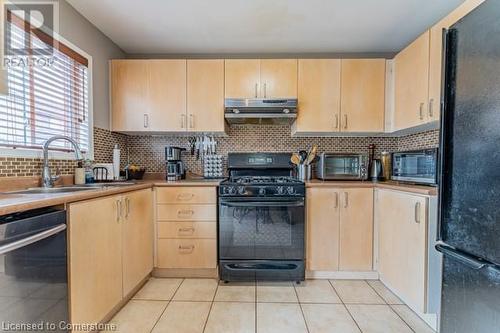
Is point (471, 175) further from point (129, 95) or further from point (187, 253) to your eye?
point (129, 95)

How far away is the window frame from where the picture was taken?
154 cm

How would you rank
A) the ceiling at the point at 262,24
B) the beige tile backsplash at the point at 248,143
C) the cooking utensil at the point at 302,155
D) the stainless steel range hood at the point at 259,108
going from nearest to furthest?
the ceiling at the point at 262,24, the stainless steel range hood at the point at 259,108, the cooking utensil at the point at 302,155, the beige tile backsplash at the point at 248,143

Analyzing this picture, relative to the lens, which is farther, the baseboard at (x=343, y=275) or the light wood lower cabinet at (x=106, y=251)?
the baseboard at (x=343, y=275)

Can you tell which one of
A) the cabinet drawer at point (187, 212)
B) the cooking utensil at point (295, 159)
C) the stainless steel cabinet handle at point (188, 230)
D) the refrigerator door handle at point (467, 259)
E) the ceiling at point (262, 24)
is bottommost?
the stainless steel cabinet handle at point (188, 230)

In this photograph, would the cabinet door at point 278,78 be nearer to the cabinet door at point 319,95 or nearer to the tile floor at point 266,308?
→ the cabinet door at point 319,95

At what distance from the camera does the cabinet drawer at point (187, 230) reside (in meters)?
2.29

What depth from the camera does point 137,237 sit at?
78.5 inches

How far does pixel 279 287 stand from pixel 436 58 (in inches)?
80.4

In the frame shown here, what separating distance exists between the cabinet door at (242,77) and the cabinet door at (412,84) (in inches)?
48.9

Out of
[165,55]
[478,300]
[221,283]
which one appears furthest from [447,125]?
[165,55]

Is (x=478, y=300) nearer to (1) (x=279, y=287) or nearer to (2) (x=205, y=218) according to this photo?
(1) (x=279, y=287)

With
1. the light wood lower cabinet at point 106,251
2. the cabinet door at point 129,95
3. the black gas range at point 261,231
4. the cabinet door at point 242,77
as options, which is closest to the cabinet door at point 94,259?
the light wood lower cabinet at point 106,251

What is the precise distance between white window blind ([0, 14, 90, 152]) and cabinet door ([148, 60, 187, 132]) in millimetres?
548
